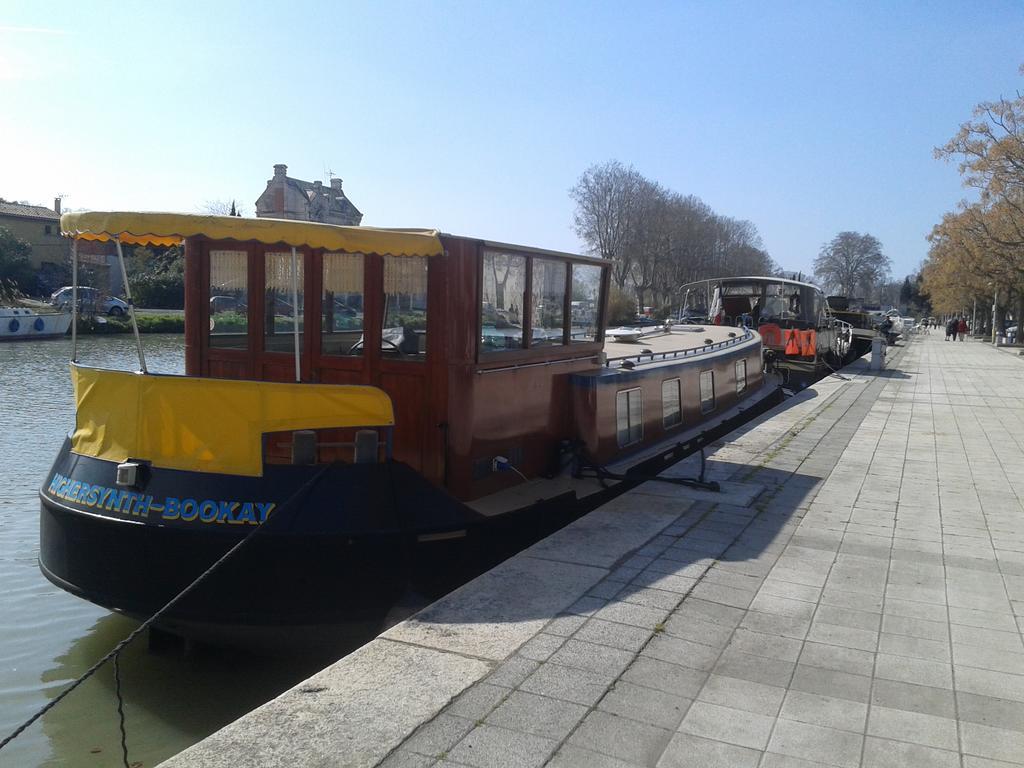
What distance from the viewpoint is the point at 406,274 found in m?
6.23

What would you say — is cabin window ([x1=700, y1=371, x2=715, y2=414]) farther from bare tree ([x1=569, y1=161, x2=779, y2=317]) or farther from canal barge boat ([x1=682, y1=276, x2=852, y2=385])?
bare tree ([x1=569, y1=161, x2=779, y2=317])

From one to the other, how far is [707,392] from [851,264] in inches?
4683

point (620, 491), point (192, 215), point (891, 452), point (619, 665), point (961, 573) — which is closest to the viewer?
point (619, 665)

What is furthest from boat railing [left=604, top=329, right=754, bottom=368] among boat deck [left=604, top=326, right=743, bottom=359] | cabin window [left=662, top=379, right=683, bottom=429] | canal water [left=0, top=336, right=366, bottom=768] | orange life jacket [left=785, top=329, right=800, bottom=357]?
orange life jacket [left=785, top=329, right=800, bottom=357]

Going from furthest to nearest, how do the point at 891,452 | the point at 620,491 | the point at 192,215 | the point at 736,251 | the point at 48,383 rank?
1. the point at 736,251
2. the point at 48,383
3. the point at 891,452
4. the point at 620,491
5. the point at 192,215

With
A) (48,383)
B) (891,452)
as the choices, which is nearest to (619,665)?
(891,452)

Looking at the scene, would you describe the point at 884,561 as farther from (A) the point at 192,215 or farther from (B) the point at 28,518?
(B) the point at 28,518

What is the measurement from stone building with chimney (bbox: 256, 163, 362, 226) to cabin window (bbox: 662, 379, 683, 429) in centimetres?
408

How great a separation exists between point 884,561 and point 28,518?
906 centimetres

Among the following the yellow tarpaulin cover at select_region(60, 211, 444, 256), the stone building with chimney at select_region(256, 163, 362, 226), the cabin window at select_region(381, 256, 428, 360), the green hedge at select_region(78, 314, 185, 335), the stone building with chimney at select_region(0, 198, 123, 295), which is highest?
the stone building with chimney at select_region(0, 198, 123, 295)

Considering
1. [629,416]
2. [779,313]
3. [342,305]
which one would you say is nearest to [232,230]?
[342,305]

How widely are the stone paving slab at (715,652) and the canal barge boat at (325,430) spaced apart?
27.3 inches

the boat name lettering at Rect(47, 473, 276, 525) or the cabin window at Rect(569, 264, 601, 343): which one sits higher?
the cabin window at Rect(569, 264, 601, 343)

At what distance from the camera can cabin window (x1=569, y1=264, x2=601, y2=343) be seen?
7.91 m
